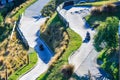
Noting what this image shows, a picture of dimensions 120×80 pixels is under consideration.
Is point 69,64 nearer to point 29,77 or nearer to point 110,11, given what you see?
point 29,77

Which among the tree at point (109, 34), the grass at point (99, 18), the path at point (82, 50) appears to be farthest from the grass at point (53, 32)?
the tree at point (109, 34)

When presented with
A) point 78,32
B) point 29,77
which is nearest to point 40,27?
point 78,32

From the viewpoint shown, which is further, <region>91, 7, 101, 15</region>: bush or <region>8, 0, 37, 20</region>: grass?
<region>8, 0, 37, 20</region>: grass

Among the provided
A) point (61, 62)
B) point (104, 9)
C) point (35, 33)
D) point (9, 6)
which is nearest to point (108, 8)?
point (104, 9)

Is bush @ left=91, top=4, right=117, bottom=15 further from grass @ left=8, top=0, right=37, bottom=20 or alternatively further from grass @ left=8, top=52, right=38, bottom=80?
grass @ left=8, top=0, right=37, bottom=20

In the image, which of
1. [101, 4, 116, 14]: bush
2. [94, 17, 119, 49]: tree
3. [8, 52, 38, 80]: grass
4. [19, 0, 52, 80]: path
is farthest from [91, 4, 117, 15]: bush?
[94, 17, 119, 49]: tree
